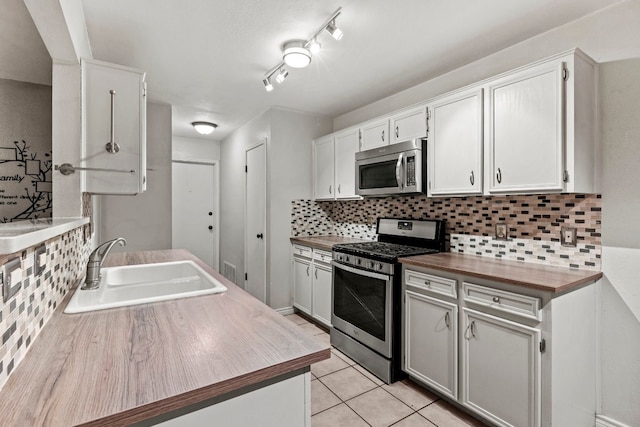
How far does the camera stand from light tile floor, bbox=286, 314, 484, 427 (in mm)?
1910

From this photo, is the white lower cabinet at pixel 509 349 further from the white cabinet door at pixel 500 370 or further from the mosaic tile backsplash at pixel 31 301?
the mosaic tile backsplash at pixel 31 301

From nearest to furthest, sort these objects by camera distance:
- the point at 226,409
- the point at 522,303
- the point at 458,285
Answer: the point at 226,409 < the point at 522,303 < the point at 458,285

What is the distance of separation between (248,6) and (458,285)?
2.04 metres

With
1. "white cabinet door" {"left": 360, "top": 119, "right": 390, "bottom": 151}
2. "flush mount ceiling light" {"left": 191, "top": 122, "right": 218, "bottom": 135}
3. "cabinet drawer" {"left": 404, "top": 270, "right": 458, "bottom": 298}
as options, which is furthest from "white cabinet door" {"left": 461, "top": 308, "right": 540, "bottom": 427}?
"flush mount ceiling light" {"left": 191, "top": 122, "right": 218, "bottom": 135}

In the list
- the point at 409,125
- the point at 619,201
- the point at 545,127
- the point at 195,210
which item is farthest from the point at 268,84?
the point at 195,210

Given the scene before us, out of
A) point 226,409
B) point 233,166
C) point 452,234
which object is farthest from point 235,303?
point 233,166

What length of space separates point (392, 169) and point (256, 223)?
1.98 metres

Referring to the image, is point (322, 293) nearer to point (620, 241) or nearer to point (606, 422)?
point (606, 422)

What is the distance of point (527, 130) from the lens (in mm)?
1892

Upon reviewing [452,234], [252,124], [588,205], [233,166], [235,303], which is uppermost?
[252,124]

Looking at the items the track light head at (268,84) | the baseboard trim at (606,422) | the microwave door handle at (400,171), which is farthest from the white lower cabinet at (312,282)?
the baseboard trim at (606,422)

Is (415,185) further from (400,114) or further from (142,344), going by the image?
(142,344)

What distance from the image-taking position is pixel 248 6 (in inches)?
71.9

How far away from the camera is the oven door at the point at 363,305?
2328 mm
